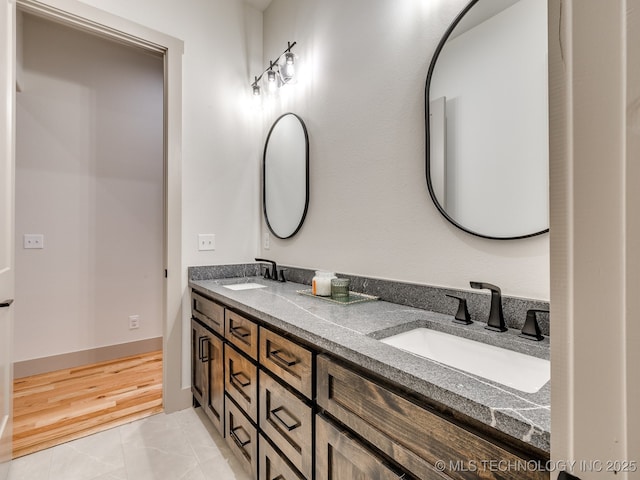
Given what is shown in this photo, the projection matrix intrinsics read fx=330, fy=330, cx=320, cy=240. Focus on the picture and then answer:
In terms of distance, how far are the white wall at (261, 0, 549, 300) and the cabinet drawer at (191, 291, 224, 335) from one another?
0.59 metres

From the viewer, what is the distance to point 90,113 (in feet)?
8.97

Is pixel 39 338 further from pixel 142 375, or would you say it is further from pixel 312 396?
pixel 312 396

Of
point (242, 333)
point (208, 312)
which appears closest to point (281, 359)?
point (242, 333)

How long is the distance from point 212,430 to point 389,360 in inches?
Answer: 61.2

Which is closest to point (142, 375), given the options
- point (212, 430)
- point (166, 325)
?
point (166, 325)

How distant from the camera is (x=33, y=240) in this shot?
252 centimetres

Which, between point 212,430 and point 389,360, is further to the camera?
point 212,430

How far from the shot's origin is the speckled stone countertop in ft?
1.84

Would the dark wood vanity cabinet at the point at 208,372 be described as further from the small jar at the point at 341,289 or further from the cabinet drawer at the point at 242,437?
the small jar at the point at 341,289

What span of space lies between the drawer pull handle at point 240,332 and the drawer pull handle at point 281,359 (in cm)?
21

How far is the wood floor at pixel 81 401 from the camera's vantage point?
1850mm

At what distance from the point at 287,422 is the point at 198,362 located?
109 centimetres

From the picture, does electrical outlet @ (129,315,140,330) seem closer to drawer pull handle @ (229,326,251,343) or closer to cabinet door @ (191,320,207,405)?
cabinet door @ (191,320,207,405)

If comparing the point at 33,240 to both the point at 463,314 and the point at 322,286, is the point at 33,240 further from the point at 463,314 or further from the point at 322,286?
the point at 463,314
